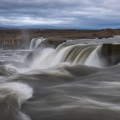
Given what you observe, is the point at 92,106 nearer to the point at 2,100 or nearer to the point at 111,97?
the point at 111,97

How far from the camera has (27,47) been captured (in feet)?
143

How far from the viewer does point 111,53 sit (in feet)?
56.8

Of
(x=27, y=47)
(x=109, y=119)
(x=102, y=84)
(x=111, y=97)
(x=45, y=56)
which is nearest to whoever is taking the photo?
(x=109, y=119)

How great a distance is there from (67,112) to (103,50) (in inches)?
413

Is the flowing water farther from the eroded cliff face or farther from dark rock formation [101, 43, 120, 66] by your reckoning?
the eroded cliff face

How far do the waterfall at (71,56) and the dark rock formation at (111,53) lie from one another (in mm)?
366

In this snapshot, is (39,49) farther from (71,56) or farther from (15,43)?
(15,43)

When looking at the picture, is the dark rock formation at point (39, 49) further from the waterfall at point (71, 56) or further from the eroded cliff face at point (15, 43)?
the eroded cliff face at point (15, 43)

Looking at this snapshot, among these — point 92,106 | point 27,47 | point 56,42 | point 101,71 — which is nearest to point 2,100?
point 92,106

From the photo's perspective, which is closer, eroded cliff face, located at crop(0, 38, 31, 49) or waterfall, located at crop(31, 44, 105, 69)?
waterfall, located at crop(31, 44, 105, 69)

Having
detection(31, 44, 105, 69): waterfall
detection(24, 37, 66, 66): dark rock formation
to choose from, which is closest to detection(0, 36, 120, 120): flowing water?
detection(31, 44, 105, 69): waterfall

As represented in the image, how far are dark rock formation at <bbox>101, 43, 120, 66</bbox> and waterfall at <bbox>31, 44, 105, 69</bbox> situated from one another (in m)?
0.37

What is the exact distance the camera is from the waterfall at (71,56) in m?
17.1

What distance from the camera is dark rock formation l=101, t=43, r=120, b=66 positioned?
17141 millimetres
